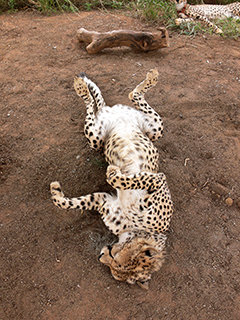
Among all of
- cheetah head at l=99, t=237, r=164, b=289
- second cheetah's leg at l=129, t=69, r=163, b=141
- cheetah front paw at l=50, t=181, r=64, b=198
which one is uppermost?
second cheetah's leg at l=129, t=69, r=163, b=141

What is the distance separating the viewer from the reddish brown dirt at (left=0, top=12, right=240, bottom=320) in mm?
2531

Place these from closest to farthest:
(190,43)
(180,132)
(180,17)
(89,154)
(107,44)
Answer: (89,154) < (180,132) < (107,44) < (190,43) < (180,17)

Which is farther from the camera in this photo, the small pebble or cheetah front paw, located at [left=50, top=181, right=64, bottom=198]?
the small pebble

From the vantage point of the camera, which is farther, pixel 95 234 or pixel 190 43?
pixel 190 43

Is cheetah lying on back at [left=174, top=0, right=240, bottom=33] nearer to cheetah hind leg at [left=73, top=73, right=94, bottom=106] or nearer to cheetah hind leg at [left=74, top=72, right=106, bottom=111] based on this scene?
cheetah hind leg at [left=74, top=72, right=106, bottom=111]

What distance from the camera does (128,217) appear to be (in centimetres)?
276

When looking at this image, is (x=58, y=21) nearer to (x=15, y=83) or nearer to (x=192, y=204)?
(x=15, y=83)

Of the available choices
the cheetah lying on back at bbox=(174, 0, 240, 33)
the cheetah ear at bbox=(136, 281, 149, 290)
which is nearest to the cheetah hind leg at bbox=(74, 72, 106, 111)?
the cheetah ear at bbox=(136, 281, 149, 290)

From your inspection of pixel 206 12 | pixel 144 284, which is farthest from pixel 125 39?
pixel 144 284

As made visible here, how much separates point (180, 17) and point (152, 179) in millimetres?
4547

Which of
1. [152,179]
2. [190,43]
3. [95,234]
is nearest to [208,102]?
[190,43]

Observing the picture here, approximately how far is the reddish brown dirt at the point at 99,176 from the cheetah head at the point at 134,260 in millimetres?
169

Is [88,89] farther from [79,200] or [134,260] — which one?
[134,260]

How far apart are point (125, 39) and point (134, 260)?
11.3 ft
